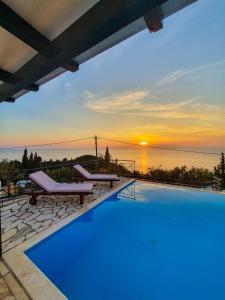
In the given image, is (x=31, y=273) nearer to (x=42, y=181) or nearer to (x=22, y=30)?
(x=22, y=30)

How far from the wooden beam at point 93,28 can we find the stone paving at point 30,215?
117 inches

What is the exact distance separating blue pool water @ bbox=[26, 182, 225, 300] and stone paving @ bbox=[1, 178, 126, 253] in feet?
1.29

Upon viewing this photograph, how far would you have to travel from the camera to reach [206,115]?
11508 mm

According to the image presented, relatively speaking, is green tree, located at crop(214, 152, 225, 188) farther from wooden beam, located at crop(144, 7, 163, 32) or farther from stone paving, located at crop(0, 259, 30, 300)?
stone paving, located at crop(0, 259, 30, 300)

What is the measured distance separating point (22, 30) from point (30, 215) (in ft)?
13.2

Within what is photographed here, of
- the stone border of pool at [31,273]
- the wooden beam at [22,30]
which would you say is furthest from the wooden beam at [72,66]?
the stone border of pool at [31,273]

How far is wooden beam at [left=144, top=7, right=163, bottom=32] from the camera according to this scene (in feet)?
5.30

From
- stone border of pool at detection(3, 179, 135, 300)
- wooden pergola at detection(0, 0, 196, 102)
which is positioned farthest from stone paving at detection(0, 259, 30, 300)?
wooden pergola at detection(0, 0, 196, 102)

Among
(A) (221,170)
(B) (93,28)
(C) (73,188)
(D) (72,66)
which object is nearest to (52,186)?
(C) (73,188)

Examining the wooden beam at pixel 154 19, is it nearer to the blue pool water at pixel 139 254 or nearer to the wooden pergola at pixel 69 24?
the wooden pergola at pixel 69 24

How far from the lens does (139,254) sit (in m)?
3.79

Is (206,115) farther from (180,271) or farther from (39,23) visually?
(39,23)

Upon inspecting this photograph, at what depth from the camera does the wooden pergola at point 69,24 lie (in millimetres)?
1551

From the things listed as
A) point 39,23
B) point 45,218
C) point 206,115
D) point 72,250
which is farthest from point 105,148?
point 39,23
